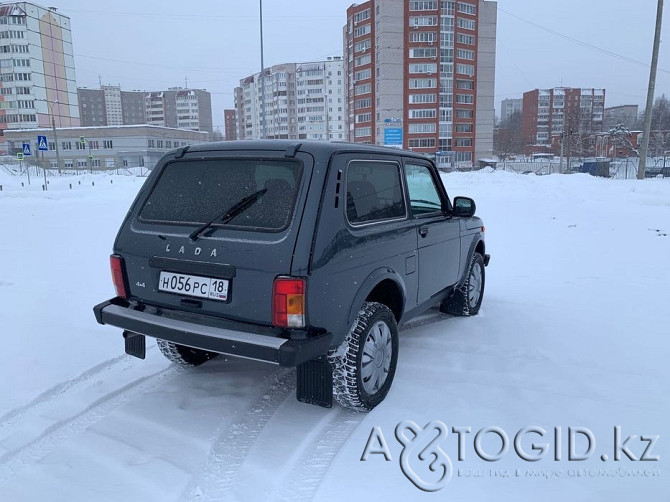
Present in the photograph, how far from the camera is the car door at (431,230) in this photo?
13.9ft

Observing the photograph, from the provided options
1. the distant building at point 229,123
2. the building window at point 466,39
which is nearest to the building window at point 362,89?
→ the building window at point 466,39

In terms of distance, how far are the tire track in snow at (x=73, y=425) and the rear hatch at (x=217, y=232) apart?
85cm

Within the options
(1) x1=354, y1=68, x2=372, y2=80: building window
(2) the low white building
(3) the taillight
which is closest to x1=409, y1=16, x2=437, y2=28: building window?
(1) x1=354, y1=68, x2=372, y2=80: building window

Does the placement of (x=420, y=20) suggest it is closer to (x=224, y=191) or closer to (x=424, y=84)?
(x=424, y=84)

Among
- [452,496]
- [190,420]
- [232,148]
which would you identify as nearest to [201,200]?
[232,148]

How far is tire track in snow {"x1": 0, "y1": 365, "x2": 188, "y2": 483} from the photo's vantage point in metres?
2.92

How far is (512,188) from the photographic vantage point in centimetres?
2169

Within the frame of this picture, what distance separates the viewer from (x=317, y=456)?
9.86 ft

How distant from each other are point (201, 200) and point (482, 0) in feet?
289

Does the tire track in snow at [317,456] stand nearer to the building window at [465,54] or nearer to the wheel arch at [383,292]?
the wheel arch at [383,292]

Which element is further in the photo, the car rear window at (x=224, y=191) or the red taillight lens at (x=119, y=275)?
the red taillight lens at (x=119, y=275)

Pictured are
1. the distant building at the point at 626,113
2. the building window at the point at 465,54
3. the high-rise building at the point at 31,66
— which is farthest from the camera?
the distant building at the point at 626,113

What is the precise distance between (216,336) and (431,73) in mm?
78959

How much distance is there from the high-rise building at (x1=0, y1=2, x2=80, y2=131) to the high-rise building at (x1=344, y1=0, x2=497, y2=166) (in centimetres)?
5384
